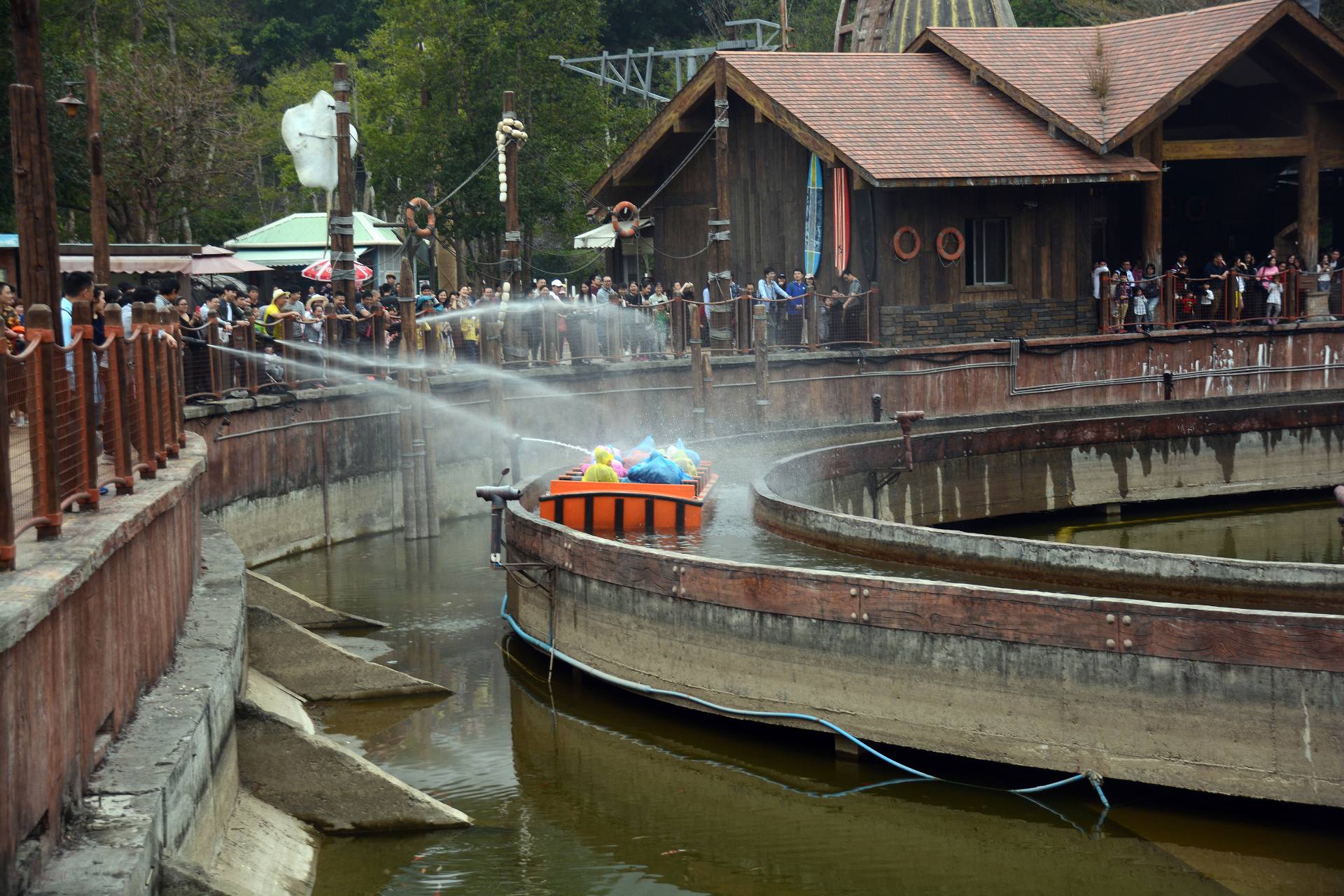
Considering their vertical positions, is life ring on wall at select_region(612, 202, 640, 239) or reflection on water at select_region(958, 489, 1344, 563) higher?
life ring on wall at select_region(612, 202, 640, 239)

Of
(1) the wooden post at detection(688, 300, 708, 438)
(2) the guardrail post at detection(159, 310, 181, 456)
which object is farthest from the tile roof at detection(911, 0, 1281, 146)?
(2) the guardrail post at detection(159, 310, 181, 456)

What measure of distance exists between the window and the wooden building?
0.03 metres

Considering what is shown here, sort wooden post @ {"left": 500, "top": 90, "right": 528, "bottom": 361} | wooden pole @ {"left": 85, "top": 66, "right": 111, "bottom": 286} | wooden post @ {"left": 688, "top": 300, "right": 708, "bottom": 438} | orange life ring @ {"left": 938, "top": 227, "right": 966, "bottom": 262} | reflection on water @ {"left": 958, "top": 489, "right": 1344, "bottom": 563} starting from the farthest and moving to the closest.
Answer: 1. orange life ring @ {"left": 938, "top": 227, "right": 966, "bottom": 262}
2. wooden post @ {"left": 688, "top": 300, "right": 708, "bottom": 438}
3. wooden post @ {"left": 500, "top": 90, "right": 528, "bottom": 361}
4. wooden pole @ {"left": 85, "top": 66, "right": 111, "bottom": 286}
5. reflection on water @ {"left": 958, "top": 489, "right": 1344, "bottom": 563}

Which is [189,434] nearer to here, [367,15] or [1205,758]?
[1205,758]

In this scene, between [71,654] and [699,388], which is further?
[699,388]

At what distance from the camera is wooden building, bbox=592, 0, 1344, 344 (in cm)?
3262

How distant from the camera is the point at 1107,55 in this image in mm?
37094

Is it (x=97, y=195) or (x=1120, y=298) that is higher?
(x=97, y=195)

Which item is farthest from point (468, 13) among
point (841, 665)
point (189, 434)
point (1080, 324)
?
point (841, 665)

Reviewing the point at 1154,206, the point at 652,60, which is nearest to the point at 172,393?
the point at 1154,206

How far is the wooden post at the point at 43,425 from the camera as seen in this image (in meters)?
7.90

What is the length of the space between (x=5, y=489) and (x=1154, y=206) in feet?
102

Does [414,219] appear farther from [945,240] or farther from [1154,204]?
[1154,204]

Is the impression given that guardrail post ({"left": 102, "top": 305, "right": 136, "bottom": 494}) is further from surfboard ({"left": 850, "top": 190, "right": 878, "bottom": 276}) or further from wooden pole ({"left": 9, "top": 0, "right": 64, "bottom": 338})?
surfboard ({"left": 850, "top": 190, "right": 878, "bottom": 276})
